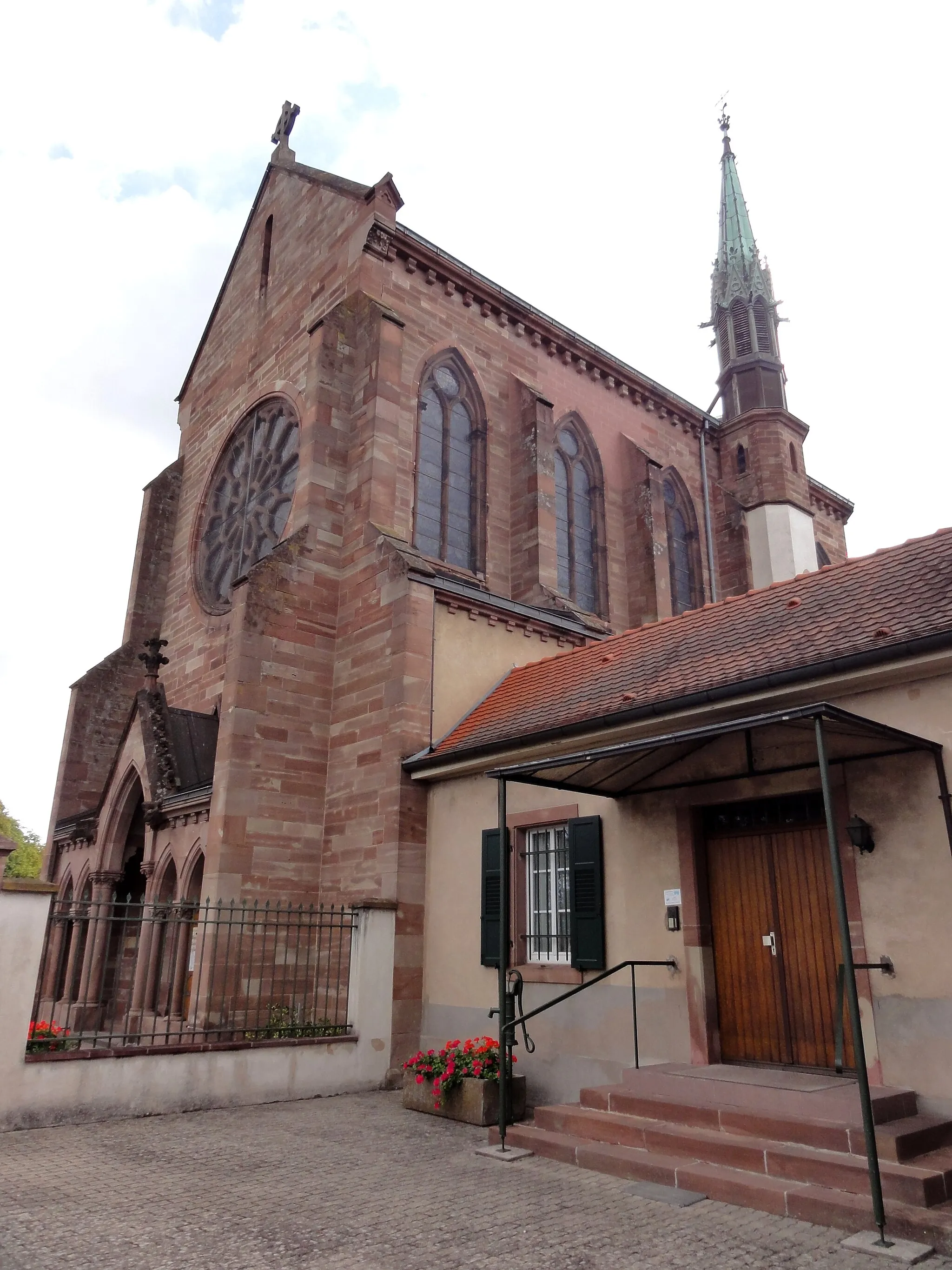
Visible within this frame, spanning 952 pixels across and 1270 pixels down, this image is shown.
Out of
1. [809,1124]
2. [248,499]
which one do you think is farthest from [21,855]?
[809,1124]

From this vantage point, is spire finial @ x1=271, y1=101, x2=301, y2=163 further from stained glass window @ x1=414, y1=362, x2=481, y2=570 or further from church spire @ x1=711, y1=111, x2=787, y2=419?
church spire @ x1=711, y1=111, x2=787, y2=419

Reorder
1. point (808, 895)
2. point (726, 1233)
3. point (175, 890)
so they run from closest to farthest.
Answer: point (726, 1233), point (808, 895), point (175, 890)

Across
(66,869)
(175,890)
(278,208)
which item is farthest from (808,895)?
(278,208)

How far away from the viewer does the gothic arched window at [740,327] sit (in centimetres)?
2691

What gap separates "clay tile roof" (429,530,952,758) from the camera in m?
8.61

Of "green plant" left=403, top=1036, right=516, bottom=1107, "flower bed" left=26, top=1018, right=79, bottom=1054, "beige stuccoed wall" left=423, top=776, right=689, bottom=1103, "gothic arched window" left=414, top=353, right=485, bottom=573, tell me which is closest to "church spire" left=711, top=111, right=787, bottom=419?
"gothic arched window" left=414, top=353, right=485, bottom=573

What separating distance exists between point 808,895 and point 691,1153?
2.60 meters

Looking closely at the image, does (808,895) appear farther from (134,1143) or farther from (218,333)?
(218,333)

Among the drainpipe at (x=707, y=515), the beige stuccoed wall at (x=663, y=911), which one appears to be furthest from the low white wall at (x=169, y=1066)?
the drainpipe at (x=707, y=515)

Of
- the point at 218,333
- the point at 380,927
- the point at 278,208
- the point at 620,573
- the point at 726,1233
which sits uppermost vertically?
the point at 278,208

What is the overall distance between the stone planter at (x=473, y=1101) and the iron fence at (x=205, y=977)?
5.89ft

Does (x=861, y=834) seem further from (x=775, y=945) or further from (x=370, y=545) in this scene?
(x=370, y=545)

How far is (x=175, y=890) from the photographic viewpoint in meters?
14.5

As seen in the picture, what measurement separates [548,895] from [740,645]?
3.54 m
